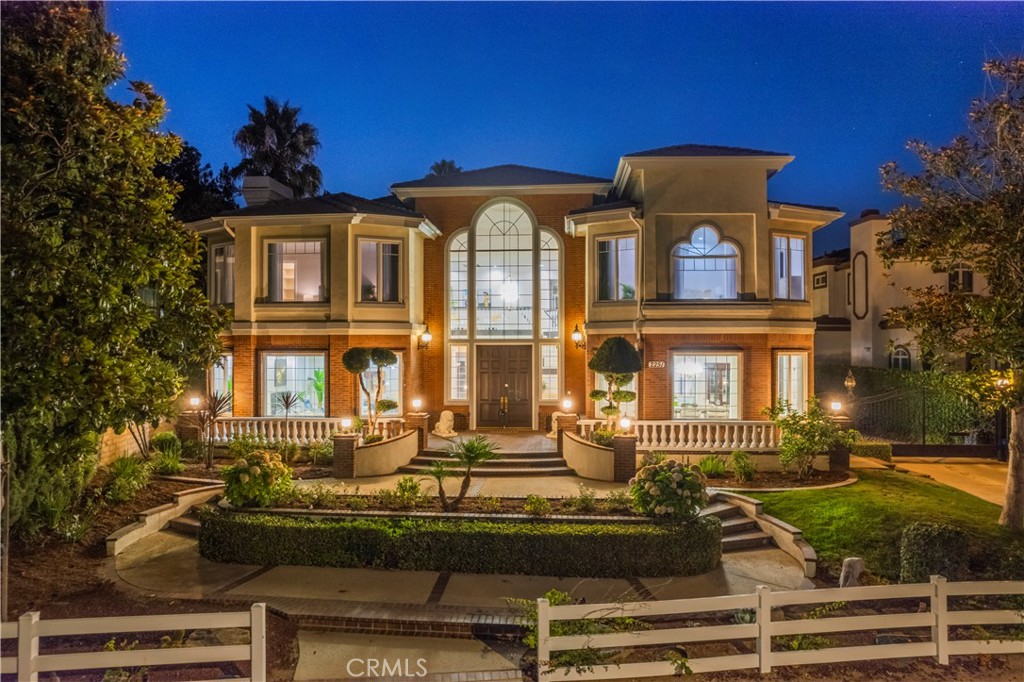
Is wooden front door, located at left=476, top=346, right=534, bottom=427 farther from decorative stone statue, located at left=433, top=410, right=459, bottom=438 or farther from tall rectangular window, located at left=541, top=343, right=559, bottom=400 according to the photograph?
decorative stone statue, located at left=433, top=410, right=459, bottom=438

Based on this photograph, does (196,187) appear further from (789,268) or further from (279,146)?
(789,268)

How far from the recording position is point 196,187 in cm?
3275

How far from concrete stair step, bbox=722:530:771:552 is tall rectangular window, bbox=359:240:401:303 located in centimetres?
1214

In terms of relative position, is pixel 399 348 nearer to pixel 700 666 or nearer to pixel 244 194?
pixel 244 194

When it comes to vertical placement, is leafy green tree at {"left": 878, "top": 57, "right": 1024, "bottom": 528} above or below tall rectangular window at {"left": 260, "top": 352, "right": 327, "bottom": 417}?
above

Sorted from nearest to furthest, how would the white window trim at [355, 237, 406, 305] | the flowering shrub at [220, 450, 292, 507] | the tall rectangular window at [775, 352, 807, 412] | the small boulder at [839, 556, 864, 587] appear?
the small boulder at [839, 556, 864, 587] < the flowering shrub at [220, 450, 292, 507] < the tall rectangular window at [775, 352, 807, 412] < the white window trim at [355, 237, 406, 305]

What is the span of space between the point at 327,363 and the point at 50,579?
975 centimetres

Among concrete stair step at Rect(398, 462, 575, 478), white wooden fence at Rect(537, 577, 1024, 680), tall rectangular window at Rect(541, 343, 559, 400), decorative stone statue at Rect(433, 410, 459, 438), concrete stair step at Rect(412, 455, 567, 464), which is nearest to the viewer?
white wooden fence at Rect(537, 577, 1024, 680)

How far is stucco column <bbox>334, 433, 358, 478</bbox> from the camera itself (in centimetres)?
1459

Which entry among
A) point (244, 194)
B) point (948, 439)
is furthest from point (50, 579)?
point (948, 439)

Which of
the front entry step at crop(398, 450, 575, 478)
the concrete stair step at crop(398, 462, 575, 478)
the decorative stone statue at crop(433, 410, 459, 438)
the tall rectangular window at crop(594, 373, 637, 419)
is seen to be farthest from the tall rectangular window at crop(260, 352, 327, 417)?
the tall rectangular window at crop(594, 373, 637, 419)

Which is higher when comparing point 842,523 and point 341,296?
point 341,296

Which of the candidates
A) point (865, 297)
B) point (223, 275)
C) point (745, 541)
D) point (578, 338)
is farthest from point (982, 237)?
point (223, 275)

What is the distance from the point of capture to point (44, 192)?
6.60 meters
